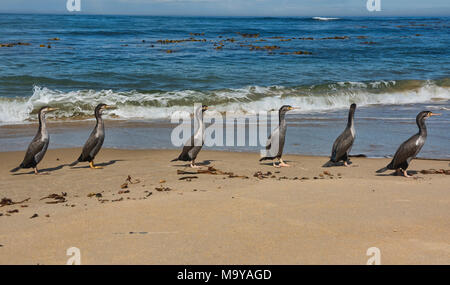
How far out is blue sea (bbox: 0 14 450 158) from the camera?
13.3m

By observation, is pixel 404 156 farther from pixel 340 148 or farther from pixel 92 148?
pixel 92 148

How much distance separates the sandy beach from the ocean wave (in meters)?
8.25

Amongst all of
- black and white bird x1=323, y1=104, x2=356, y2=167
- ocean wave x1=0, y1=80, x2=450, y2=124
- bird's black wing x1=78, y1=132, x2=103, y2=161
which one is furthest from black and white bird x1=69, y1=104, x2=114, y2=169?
ocean wave x1=0, y1=80, x2=450, y2=124

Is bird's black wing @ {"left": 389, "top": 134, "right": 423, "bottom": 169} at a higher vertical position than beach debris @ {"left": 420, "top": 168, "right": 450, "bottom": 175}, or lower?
higher

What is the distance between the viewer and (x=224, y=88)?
2094cm

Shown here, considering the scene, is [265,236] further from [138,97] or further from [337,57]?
[337,57]

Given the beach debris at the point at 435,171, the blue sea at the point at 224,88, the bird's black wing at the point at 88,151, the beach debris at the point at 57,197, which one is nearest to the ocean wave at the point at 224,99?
the blue sea at the point at 224,88

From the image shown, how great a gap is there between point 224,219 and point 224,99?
1385 centimetres

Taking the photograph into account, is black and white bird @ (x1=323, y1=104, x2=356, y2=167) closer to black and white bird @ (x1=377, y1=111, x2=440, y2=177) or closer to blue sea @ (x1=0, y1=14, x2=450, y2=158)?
black and white bird @ (x1=377, y1=111, x2=440, y2=177)

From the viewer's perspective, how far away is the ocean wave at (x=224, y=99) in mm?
17062

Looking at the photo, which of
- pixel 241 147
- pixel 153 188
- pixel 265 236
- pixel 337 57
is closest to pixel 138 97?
pixel 241 147

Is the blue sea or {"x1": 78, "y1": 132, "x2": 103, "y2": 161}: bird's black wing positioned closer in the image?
{"x1": 78, "y1": 132, "x2": 103, "y2": 161}: bird's black wing

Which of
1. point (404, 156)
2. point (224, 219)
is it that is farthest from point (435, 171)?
point (224, 219)

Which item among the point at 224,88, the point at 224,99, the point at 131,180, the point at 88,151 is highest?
the point at 224,88
